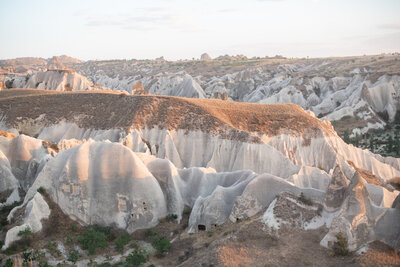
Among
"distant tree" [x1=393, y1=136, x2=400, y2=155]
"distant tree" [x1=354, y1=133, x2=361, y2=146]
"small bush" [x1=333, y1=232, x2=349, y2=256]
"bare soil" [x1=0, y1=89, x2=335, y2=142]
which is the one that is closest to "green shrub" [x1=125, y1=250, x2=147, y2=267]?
"small bush" [x1=333, y1=232, x2=349, y2=256]

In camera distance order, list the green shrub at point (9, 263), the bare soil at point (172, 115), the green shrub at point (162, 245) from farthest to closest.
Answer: the bare soil at point (172, 115) → the green shrub at point (162, 245) → the green shrub at point (9, 263)

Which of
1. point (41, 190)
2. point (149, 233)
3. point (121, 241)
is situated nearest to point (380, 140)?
point (149, 233)

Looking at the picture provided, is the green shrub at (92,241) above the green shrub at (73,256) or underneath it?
above

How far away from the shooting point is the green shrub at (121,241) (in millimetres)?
19748

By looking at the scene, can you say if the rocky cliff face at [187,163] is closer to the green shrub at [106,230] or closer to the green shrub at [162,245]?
the green shrub at [106,230]

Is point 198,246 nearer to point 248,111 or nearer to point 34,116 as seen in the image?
point 248,111

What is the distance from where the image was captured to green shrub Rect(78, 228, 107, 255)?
64.2 ft

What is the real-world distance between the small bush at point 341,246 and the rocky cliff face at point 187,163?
0.86 feet

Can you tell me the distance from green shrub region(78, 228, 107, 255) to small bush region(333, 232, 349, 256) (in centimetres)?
1086

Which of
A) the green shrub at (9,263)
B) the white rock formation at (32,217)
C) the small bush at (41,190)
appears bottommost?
the green shrub at (9,263)

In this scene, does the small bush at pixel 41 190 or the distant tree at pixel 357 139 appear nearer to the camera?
the small bush at pixel 41 190

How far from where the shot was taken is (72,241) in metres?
20.1

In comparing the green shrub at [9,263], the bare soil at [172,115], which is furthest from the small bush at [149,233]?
the bare soil at [172,115]

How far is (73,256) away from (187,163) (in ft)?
60.6
